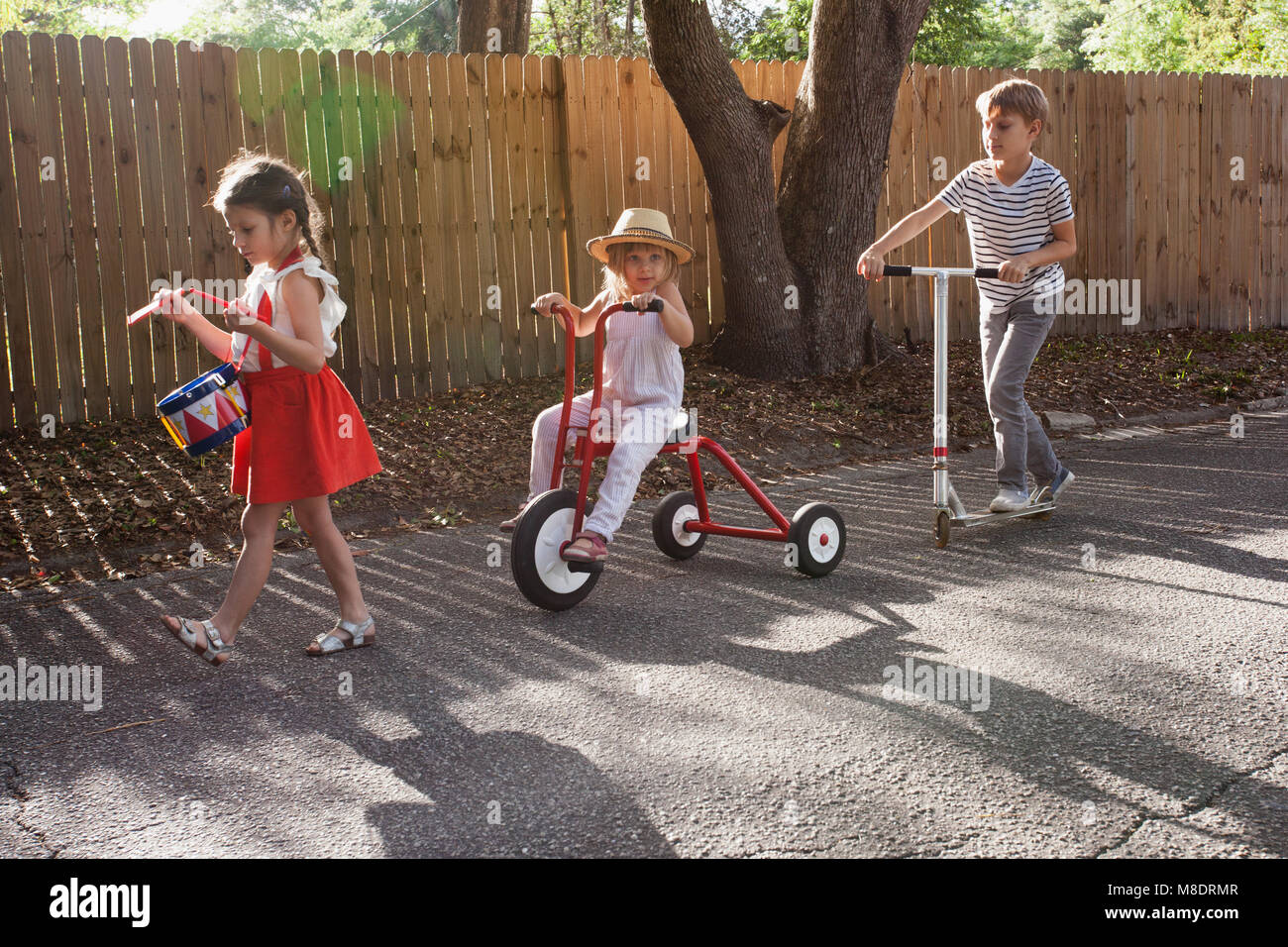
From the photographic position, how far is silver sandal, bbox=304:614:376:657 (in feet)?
13.2

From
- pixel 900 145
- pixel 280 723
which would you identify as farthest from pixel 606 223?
pixel 280 723

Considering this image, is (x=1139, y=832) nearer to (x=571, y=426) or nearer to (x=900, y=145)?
(x=571, y=426)

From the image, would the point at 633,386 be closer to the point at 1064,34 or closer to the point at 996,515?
the point at 996,515

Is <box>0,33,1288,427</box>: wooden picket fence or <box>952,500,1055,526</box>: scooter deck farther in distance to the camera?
<box>0,33,1288,427</box>: wooden picket fence

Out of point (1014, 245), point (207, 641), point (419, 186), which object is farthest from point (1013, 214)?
point (419, 186)

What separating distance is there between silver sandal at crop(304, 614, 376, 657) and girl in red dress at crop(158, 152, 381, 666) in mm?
296

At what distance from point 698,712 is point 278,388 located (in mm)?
1744

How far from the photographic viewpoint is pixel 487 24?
488 inches

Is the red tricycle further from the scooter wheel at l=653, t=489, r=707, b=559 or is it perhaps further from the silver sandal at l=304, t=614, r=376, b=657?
the silver sandal at l=304, t=614, r=376, b=657

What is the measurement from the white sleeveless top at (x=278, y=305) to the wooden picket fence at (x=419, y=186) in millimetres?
4216

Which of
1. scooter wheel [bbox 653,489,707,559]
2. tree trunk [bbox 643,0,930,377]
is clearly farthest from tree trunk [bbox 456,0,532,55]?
scooter wheel [bbox 653,489,707,559]

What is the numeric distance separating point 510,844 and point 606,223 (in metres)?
7.22

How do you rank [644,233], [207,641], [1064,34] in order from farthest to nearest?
[1064,34]
[644,233]
[207,641]

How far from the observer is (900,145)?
10.5 m
